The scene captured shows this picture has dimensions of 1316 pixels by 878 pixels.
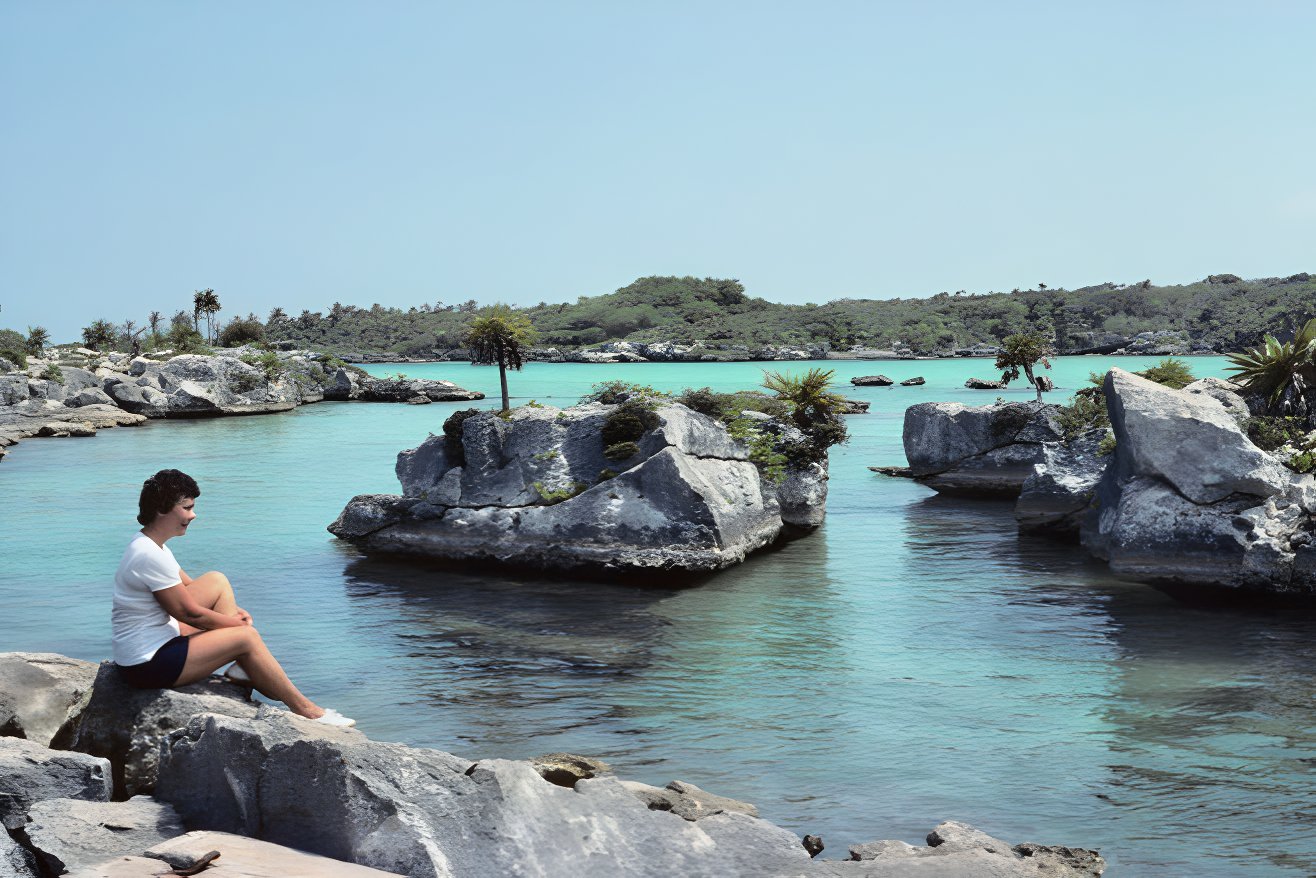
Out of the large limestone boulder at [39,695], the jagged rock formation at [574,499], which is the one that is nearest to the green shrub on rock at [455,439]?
the jagged rock formation at [574,499]

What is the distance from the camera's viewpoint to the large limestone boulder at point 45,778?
895cm

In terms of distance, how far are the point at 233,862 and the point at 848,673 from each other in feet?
37.8

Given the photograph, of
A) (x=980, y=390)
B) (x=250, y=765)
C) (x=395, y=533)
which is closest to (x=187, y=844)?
(x=250, y=765)

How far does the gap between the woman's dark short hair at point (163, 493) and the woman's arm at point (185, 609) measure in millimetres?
618

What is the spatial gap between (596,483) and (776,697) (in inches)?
402

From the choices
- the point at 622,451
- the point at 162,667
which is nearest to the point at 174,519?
the point at 162,667

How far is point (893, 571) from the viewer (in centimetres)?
2666

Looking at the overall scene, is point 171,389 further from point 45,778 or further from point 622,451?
point 45,778

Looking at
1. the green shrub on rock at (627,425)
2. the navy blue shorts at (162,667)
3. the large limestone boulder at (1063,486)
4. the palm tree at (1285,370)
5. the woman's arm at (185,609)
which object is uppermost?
the palm tree at (1285,370)

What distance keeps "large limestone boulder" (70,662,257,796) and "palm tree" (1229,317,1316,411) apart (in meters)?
24.2

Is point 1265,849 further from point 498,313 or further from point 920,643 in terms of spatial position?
point 498,313

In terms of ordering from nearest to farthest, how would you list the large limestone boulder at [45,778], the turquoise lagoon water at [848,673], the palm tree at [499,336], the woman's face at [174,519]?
the large limestone boulder at [45,778] < the woman's face at [174,519] < the turquoise lagoon water at [848,673] < the palm tree at [499,336]

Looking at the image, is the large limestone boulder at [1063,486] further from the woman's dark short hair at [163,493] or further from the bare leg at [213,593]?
the woman's dark short hair at [163,493]

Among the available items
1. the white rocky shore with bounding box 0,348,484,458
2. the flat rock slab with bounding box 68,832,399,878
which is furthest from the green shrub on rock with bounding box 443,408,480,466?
the white rocky shore with bounding box 0,348,484,458
